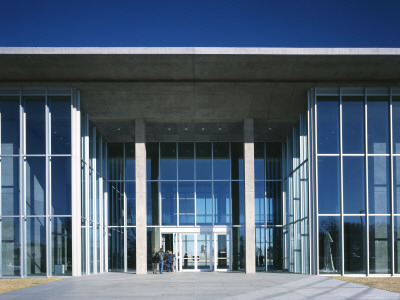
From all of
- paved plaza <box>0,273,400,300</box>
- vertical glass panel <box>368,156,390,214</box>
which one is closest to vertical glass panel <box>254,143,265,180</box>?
vertical glass panel <box>368,156,390,214</box>

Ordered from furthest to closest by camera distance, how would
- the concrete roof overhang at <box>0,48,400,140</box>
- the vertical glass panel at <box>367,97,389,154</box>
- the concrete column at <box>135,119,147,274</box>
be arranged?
the concrete column at <box>135,119,147,274</box>
the vertical glass panel at <box>367,97,389,154</box>
the concrete roof overhang at <box>0,48,400,140</box>

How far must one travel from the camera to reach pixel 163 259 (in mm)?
29484

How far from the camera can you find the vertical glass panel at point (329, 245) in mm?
22703

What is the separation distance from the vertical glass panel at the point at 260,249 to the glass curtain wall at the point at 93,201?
8.82m

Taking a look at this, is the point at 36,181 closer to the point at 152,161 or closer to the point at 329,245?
the point at 152,161

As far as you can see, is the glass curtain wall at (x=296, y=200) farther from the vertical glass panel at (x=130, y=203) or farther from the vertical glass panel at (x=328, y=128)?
the vertical glass panel at (x=130, y=203)

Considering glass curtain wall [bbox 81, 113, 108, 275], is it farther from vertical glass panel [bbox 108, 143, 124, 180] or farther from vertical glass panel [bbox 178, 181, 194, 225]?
vertical glass panel [bbox 178, 181, 194, 225]

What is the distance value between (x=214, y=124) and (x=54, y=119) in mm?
8953

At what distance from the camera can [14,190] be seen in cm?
2291

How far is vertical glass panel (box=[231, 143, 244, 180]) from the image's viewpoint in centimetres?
3181

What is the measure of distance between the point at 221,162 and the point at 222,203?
2471mm

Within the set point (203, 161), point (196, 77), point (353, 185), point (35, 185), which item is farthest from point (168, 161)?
point (353, 185)

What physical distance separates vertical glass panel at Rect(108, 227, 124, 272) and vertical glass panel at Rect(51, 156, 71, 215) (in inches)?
320

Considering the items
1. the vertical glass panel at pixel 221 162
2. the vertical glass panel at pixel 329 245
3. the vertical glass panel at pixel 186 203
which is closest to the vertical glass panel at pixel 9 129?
the vertical glass panel at pixel 186 203
